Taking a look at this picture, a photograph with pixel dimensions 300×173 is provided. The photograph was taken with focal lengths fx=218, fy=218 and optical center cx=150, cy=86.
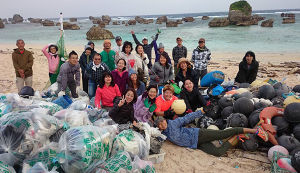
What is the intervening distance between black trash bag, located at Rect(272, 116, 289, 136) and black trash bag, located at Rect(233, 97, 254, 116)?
481mm

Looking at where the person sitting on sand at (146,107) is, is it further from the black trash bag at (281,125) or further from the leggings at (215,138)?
the black trash bag at (281,125)

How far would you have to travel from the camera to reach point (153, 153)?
3721mm

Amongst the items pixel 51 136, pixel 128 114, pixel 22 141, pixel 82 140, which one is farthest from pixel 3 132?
pixel 128 114

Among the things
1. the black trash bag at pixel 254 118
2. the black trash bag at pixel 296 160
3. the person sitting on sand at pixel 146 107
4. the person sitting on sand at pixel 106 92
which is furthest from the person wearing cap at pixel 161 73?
the black trash bag at pixel 296 160

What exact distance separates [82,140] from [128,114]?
1.47 meters

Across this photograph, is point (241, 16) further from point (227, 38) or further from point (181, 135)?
point (181, 135)

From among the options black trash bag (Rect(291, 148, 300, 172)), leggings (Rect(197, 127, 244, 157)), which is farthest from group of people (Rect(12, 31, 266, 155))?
black trash bag (Rect(291, 148, 300, 172))

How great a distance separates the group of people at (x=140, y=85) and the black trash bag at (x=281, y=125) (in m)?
0.39

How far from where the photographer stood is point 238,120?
4.02m

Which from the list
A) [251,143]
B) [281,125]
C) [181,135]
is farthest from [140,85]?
[281,125]

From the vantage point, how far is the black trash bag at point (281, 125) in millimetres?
3770

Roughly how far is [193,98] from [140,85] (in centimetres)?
131

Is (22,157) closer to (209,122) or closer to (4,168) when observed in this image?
(4,168)

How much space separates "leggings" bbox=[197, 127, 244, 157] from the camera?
3.81m
